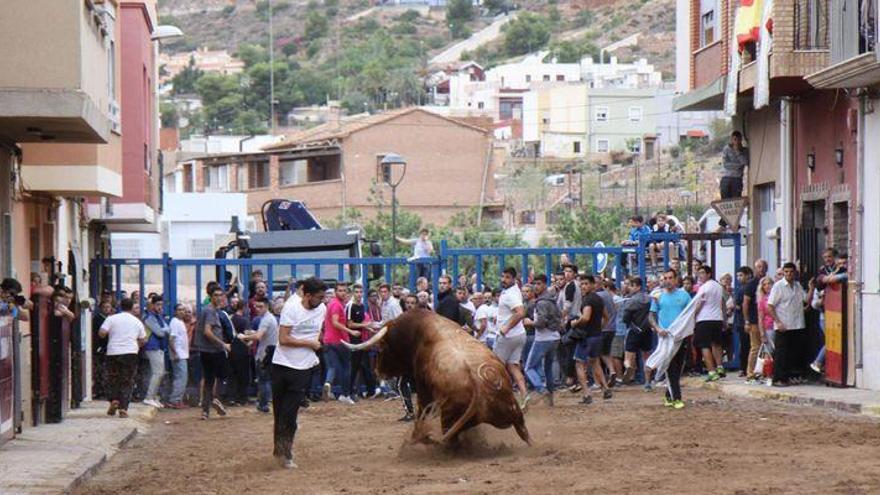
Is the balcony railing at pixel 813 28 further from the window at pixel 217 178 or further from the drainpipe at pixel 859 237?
the window at pixel 217 178

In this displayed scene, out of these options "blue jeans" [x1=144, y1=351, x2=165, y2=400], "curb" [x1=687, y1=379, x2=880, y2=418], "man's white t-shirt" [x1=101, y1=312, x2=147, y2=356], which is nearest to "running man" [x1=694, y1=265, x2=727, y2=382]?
"curb" [x1=687, y1=379, x2=880, y2=418]

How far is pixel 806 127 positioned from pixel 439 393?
1320cm

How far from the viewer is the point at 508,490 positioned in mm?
14969

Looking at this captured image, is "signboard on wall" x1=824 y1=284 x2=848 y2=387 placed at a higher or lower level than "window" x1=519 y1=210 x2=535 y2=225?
lower

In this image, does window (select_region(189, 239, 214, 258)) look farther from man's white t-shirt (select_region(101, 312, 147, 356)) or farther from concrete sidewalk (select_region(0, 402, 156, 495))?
man's white t-shirt (select_region(101, 312, 147, 356))

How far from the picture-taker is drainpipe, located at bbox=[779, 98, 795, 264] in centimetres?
2986

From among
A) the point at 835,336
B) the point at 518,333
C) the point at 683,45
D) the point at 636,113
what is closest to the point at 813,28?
the point at 835,336

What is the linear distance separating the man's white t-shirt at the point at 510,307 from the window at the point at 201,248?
46.5 m

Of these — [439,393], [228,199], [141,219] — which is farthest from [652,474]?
[228,199]

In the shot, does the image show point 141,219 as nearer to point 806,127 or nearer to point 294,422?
point 806,127

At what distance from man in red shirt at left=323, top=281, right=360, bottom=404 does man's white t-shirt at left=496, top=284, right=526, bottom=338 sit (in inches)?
180

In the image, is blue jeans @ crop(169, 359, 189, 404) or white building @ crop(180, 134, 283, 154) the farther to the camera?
white building @ crop(180, 134, 283, 154)

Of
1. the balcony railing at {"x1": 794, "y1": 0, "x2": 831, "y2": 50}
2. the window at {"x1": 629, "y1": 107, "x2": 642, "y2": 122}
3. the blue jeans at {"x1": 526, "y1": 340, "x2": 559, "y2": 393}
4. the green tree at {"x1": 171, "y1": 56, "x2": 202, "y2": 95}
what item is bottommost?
the blue jeans at {"x1": 526, "y1": 340, "x2": 559, "y2": 393}

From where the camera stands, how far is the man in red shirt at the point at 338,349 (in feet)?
95.5
